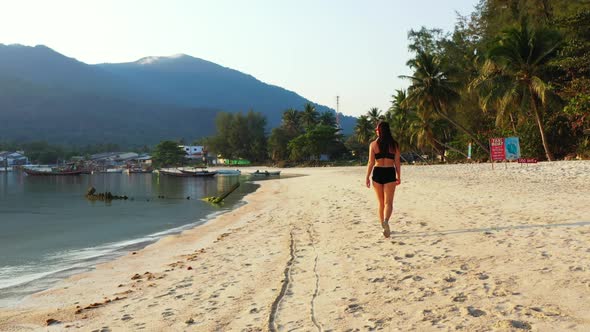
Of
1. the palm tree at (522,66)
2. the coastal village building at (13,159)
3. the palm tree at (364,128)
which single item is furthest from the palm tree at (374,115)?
the coastal village building at (13,159)

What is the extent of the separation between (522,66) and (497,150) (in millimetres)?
7680

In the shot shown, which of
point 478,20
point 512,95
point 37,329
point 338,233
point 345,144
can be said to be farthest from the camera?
point 345,144

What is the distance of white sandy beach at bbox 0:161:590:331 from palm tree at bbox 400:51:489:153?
29961 mm

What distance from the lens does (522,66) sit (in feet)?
92.9

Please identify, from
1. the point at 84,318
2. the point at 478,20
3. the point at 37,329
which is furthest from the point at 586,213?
the point at 478,20

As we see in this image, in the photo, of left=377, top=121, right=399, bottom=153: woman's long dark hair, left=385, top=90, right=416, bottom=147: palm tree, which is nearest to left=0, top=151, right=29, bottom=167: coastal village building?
left=385, top=90, right=416, bottom=147: palm tree

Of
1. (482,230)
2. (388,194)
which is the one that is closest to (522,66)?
(482,230)

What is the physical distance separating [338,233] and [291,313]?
4769mm

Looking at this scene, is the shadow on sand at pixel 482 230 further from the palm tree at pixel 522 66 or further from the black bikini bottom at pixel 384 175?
the palm tree at pixel 522 66

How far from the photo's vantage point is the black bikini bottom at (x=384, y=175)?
745cm

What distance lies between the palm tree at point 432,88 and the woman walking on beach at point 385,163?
33432 millimetres

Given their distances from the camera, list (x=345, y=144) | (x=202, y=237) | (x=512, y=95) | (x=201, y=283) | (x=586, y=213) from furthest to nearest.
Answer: (x=345, y=144), (x=512, y=95), (x=202, y=237), (x=586, y=213), (x=201, y=283)

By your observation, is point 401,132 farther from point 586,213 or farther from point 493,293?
point 493,293

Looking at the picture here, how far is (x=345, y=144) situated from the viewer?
9344 centimetres
